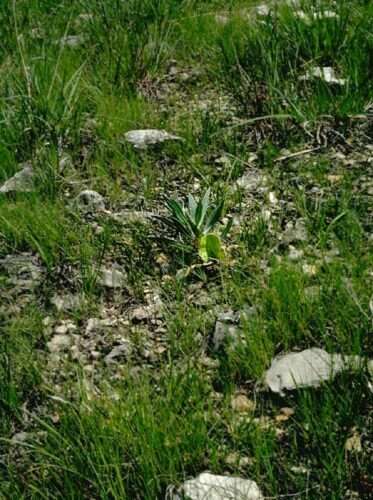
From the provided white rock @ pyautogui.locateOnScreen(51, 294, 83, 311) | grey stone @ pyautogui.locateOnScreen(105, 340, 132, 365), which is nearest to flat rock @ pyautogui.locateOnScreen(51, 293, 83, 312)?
white rock @ pyautogui.locateOnScreen(51, 294, 83, 311)

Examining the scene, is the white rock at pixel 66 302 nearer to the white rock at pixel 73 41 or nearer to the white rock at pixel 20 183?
the white rock at pixel 20 183

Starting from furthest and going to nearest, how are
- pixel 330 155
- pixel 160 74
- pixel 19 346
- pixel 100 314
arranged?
1. pixel 160 74
2. pixel 330 155
3. pixel 100 314
4. pixel 19 346

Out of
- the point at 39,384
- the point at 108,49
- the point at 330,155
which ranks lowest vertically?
the point at 39,384

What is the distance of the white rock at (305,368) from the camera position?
201 cm

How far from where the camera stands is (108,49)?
3.86m

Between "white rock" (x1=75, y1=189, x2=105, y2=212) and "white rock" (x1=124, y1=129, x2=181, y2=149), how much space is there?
361 mm

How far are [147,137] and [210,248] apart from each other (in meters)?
0.90

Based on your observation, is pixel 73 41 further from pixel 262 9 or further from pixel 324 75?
pixel 324 75

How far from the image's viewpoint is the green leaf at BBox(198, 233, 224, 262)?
2590 mm

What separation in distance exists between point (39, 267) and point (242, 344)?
958 millimetres

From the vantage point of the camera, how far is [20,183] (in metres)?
3.11

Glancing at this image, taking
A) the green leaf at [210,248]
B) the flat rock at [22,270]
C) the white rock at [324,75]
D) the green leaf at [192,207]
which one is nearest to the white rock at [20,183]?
the flat rock at [22,270]

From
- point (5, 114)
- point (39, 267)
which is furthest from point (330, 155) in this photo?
point (5, 114)

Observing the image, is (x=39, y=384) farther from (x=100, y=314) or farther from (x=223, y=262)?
(x=223, y=262)
